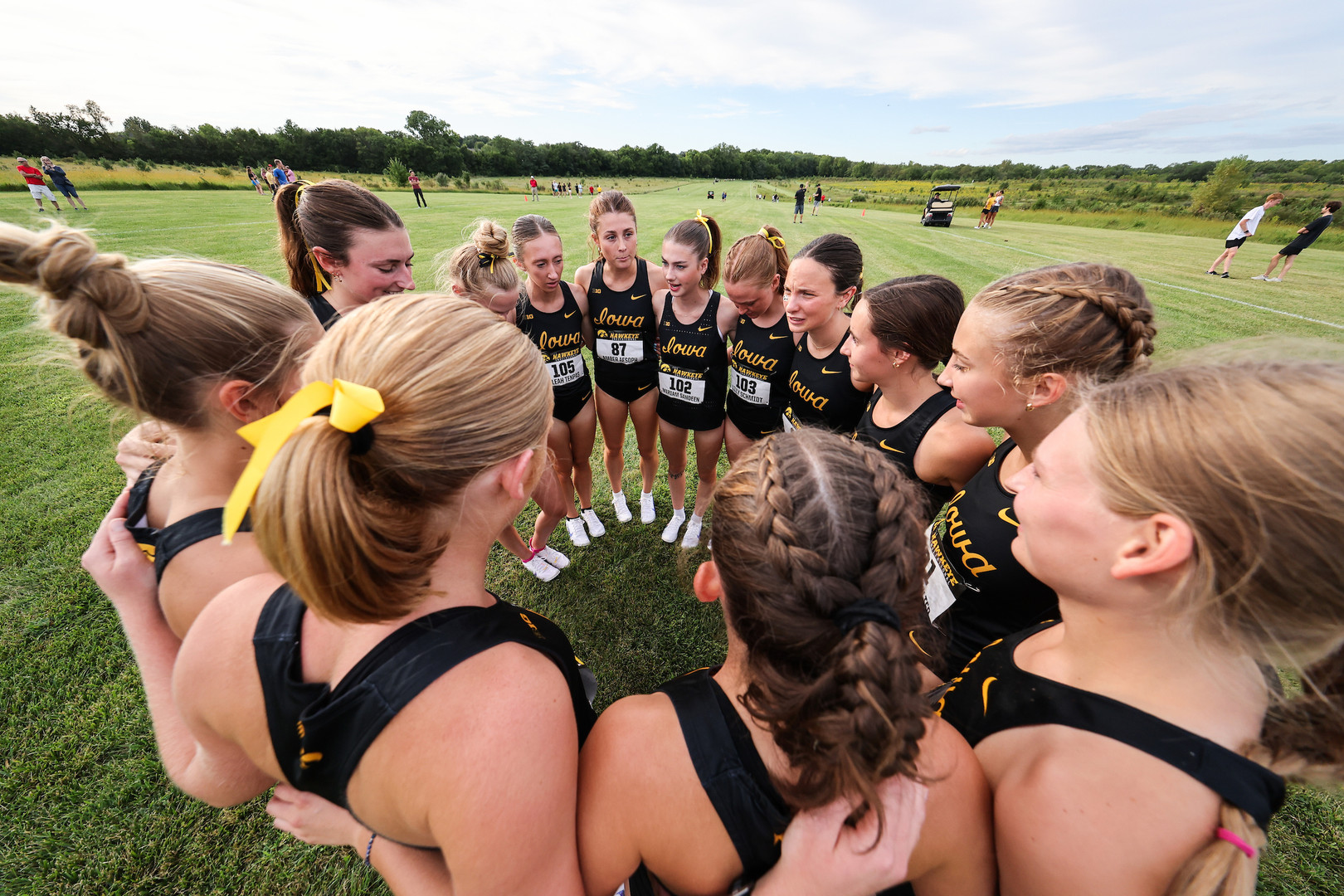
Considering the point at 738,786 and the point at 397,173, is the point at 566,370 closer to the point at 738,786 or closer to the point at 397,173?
the point at 738,786

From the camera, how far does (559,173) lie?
74.4 meters

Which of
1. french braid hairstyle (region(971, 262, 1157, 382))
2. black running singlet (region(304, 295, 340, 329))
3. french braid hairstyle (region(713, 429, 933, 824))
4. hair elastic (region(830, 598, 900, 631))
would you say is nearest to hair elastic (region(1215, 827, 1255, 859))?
french braid hairstyle (region(713, 429, 933, 824))

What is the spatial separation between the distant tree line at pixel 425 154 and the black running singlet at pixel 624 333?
5426 cm

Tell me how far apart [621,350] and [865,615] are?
3059 mm

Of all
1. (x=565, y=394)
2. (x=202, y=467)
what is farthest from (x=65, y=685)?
(x=565, y=394)

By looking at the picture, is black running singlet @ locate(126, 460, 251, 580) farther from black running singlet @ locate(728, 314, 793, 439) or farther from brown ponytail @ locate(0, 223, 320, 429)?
black running singlet @ locate(728, 314, 793, 439)

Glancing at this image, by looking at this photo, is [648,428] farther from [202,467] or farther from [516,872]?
[516,872]

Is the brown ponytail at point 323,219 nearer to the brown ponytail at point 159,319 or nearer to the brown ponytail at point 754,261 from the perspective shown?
the brown ponytail at point 159,319

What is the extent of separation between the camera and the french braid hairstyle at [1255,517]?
2.68 feet

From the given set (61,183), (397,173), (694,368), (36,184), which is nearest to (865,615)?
(694,368)

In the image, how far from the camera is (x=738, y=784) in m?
1.05

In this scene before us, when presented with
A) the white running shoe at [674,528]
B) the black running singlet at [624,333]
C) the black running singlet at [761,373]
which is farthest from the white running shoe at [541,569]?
the black running singlet at [761,373]

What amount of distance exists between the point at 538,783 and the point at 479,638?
12.8 inches

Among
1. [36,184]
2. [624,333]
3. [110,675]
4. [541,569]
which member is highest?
[36,184]
